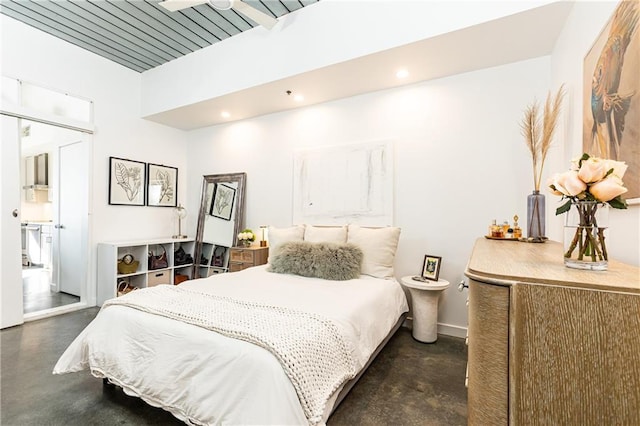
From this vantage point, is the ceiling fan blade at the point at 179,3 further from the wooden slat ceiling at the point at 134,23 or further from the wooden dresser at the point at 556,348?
the wooden dresser at the point at 556,348

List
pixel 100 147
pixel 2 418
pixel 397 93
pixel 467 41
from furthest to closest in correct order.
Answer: pixel 100 147, pixel 397 93, pixel 467 41, pixel 2 418

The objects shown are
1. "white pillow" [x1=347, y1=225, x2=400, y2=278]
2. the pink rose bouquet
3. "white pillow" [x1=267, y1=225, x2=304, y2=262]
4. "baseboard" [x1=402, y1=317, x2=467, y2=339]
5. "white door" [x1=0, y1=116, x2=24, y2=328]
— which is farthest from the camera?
"white pillow" [x1=267, y1=225, x2=304, y2=262]

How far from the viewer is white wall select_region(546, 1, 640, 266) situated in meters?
1.17

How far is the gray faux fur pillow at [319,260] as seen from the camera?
2658 mm

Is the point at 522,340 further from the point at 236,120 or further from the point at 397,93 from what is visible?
the point at 236,120

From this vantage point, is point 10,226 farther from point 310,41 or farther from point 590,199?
point 590,199

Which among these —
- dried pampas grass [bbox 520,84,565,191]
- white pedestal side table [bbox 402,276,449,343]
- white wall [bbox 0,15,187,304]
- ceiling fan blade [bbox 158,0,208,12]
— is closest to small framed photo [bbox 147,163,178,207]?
white wall [bbox 0,15,187,304]

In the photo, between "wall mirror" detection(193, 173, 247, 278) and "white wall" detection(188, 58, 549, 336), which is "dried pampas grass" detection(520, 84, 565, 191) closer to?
"white wall" detection(188, 58, 549, 336)

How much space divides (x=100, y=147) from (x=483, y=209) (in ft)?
15.6

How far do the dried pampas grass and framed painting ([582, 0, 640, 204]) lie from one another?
52cm

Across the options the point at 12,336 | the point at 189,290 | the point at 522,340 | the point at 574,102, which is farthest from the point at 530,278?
the point at 12,336

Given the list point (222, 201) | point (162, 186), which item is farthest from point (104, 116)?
point (222, 201)

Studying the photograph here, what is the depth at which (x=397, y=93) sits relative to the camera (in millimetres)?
3262

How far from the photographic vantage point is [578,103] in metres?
1.83
